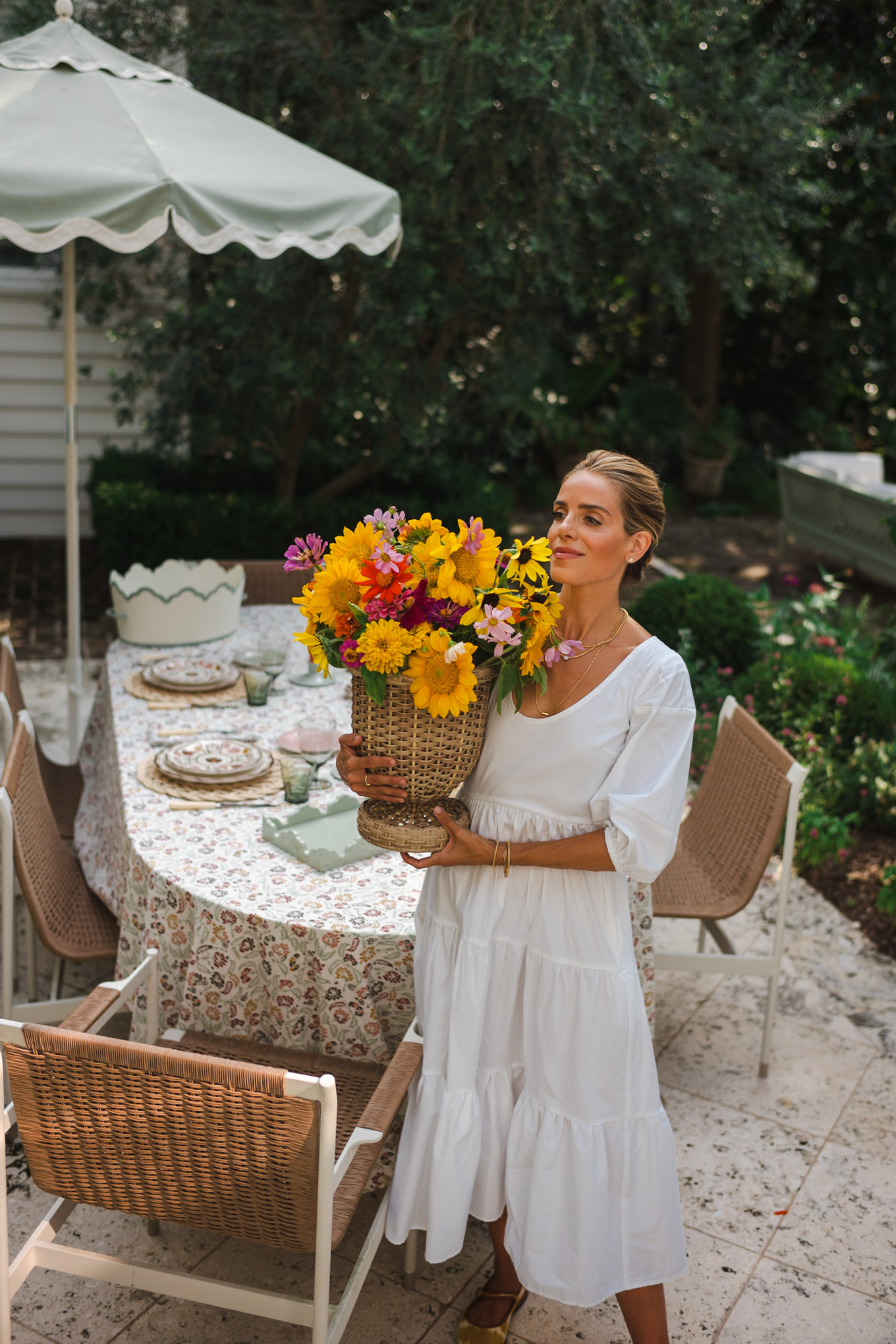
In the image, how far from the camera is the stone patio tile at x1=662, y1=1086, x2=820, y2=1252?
3.06 m

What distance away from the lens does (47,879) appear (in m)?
3.23

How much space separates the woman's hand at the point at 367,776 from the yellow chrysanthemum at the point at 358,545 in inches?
13.4

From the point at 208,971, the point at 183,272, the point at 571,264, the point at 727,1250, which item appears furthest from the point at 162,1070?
the point at 183,272

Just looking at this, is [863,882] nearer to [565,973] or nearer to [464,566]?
[565,973]

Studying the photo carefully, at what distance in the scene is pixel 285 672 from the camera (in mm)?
4344

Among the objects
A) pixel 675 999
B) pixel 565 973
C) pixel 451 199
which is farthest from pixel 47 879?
pixel 451 199

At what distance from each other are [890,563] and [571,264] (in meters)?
3.90

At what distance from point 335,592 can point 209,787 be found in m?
1.40

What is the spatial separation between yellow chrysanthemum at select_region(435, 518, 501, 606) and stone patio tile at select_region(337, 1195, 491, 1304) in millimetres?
1669

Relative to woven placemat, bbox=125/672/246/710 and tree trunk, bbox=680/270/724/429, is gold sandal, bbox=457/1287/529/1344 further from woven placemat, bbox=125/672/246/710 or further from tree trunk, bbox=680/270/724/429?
tree trunk, bbox=680/270/724/429

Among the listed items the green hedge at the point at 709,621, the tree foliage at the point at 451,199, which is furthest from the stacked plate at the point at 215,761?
the tree foliage at the point at 451,199

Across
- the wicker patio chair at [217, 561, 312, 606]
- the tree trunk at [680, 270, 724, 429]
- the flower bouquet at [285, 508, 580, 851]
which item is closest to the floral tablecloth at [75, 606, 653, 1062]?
the flower bouquet at [285, 508, 580, 851]

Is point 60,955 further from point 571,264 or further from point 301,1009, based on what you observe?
point 571,264

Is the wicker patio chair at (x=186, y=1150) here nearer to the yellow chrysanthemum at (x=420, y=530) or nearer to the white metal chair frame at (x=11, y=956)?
the white metal chair frame at (x=11, y=956)
